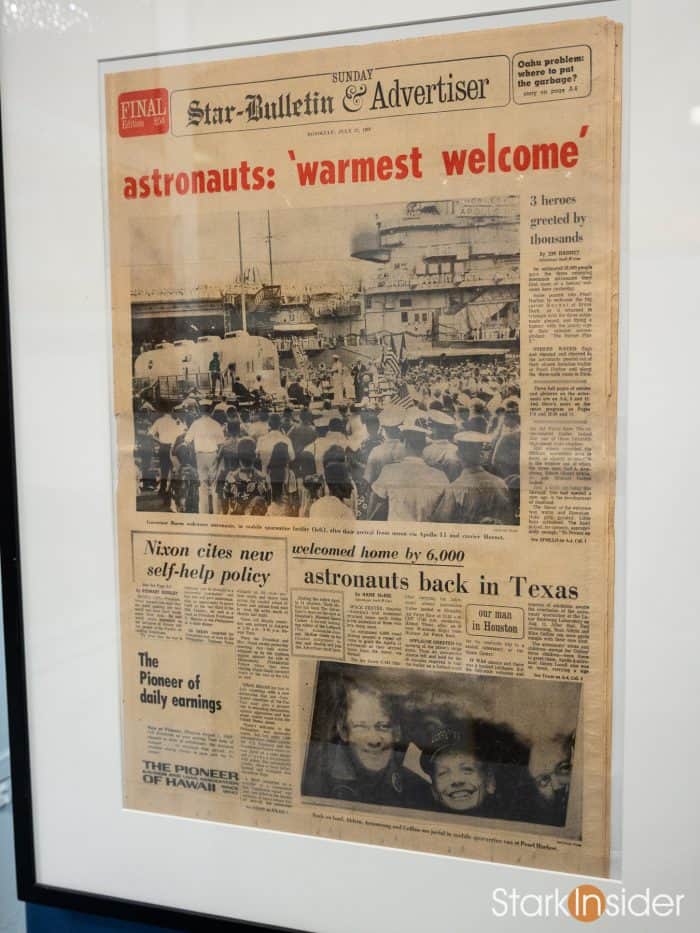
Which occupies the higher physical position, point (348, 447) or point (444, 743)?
point (348, 447)

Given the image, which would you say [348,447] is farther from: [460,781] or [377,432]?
[460,781]

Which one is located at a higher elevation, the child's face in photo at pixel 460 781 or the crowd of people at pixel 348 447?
the crowd of people at pixel 348 447

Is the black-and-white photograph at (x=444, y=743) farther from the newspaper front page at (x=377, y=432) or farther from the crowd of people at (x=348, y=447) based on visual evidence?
the crowd of people at (x=348, y=447)

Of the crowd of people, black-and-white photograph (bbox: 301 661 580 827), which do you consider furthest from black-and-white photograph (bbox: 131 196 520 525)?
black-and-white photograph (bbox: 301 661 580 827)

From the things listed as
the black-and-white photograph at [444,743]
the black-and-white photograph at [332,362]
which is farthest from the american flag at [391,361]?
the black-and-white photograph at [444,743]

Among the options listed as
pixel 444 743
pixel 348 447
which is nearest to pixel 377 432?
pixel 348 447

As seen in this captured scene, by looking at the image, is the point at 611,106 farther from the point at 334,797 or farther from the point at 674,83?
the point at 334,797
